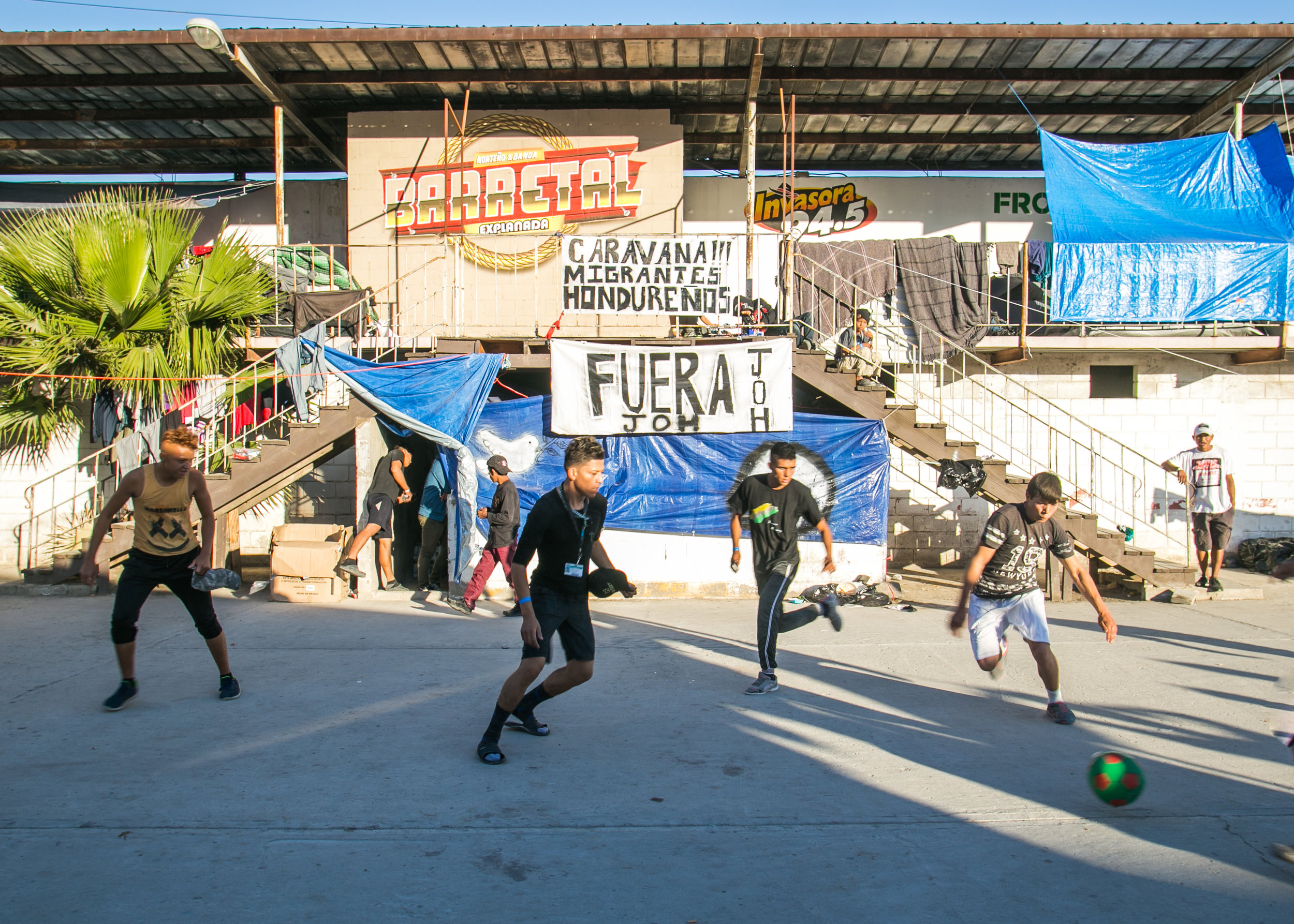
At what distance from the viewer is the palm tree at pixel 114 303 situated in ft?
30.6

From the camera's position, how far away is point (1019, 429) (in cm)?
1253

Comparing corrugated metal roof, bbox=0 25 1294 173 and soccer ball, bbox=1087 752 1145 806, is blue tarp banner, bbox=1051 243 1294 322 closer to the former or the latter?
corrugated metal roof, bbox=0 25 1294 173

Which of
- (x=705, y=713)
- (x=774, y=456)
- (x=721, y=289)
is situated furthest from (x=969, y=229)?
(x=705, y=713)

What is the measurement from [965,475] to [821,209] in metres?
6.18

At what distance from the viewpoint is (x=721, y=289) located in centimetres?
1043

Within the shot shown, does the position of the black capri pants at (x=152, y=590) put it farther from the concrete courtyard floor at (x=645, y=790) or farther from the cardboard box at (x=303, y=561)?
the cardboard box at (x=303, y=561)

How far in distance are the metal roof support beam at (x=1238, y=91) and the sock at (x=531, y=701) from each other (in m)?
12.6

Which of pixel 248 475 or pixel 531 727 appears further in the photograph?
pixel 248 475

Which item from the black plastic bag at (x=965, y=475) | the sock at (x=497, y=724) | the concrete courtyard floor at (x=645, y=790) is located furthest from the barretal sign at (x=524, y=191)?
the sock at (x=497, y=724)

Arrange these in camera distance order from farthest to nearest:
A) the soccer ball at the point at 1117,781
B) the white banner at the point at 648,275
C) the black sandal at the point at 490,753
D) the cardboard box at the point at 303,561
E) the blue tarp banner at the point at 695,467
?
the white banner at the point at 648,275, the blue tarp banner at the point at 695,467, the cardboard box at the point at 303,561, the black sandal at the point at 490,753, the soccer ball at the point at 1117,781

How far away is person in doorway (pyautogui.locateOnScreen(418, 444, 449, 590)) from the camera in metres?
9.91

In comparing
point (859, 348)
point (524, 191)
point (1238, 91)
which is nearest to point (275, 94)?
point (524, 191)

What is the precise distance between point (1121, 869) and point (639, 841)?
188 centimetres

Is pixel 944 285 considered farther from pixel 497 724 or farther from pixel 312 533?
pixel 497 724
